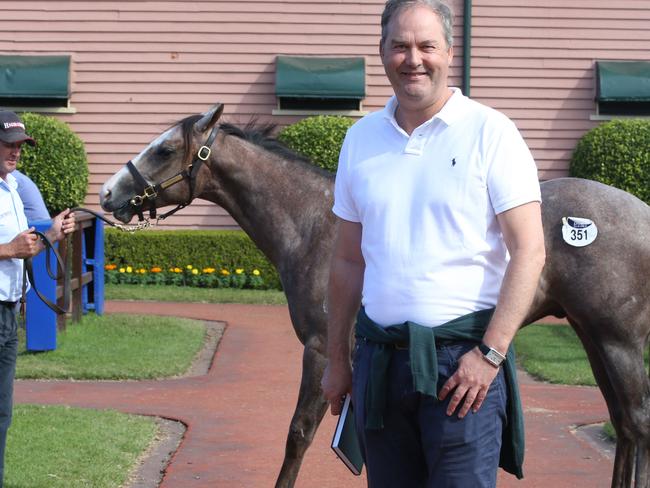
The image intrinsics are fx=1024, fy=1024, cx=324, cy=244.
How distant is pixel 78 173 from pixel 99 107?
1197 millimetres

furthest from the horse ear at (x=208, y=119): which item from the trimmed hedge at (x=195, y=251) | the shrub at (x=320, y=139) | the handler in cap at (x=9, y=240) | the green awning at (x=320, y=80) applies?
the green awning at (x=320, y=80)

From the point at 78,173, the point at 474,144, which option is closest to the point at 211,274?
the point at 78,173

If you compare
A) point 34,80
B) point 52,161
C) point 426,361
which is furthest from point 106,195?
point 34,80

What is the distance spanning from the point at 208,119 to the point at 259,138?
0.38m

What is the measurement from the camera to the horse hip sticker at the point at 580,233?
5645 mm

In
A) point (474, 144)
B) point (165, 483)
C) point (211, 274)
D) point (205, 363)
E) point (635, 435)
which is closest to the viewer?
point (474, 144)

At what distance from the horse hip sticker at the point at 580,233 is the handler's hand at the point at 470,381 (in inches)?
114

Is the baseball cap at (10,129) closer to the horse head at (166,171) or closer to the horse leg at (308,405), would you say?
the horse head at (166,171)

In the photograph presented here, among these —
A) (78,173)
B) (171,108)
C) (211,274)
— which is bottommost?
(211,274)

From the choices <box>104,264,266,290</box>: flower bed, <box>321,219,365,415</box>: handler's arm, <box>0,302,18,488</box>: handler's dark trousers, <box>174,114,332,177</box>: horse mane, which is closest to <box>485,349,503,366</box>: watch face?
<box>321,219,365,415</box>: handler's arm

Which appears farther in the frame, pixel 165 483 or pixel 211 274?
pixel 211 274

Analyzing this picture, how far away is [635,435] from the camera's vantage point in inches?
216

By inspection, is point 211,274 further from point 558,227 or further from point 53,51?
point 558,227

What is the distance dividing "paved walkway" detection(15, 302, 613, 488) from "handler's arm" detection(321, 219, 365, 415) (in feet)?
9.17
